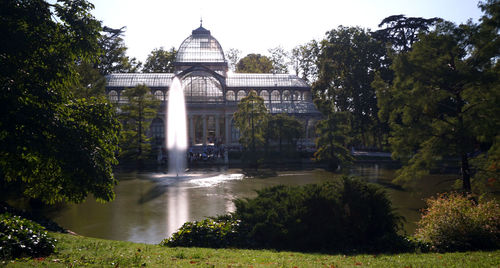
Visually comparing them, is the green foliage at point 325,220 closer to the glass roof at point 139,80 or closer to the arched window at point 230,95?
the arched window at point 230,95

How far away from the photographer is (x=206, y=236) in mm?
11672

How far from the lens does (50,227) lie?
13711 millimetres

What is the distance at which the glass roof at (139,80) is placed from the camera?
2192 inches

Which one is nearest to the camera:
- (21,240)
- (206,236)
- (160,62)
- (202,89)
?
(21,240)

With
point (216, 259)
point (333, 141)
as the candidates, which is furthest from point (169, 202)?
point (333, 141)

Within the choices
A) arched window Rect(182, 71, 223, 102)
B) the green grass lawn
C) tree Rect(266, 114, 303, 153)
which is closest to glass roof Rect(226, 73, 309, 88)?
arched window Rect(182, 71, 223, 102)

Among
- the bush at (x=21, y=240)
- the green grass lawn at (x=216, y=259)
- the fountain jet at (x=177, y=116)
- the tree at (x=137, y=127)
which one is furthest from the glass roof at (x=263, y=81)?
the bush at (x=21, y=240)

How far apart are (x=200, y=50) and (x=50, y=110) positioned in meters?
55.1

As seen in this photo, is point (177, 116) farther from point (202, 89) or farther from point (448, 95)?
point (448, 95)

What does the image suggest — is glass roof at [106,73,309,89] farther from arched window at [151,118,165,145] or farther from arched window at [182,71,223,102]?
arched window at [151,118,165,145]

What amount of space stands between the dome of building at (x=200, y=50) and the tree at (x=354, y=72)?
61.3 ft

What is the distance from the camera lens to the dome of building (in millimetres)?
61500

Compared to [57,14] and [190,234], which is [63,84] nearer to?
[57,14]

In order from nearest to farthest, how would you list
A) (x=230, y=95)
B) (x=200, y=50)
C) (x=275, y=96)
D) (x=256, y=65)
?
(x=230, y=95), (x=275, y=96), (x=200, y=50), (x=256, y=65)
